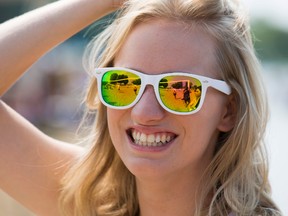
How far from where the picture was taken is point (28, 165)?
301 centimetres

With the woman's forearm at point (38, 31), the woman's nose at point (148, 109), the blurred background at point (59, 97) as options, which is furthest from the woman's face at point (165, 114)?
the blurred background at point (59, 97)

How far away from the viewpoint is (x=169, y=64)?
2580 millimetres

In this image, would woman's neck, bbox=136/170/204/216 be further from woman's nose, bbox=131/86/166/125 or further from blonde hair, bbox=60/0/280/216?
woman's nose, bbox=131/86/166/125

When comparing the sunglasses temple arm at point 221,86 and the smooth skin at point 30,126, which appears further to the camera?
the smooth skin at point 30,126

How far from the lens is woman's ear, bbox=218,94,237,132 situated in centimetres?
273

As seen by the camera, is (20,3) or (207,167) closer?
(207,167)

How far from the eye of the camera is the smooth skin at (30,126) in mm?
2994

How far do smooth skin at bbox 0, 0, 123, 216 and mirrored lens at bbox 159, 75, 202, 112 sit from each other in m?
0.62

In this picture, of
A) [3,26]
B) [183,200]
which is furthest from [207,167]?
[3,26]

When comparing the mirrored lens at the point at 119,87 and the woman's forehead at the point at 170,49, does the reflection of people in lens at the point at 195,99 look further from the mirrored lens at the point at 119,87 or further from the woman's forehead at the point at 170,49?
the mirrored lens at the point at 119,87

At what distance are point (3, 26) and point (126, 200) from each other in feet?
3.01

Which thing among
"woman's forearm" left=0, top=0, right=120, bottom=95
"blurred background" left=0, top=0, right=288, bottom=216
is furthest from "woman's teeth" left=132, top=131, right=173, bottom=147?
"blurred background" left=0, top=0, right=288, bottom=216

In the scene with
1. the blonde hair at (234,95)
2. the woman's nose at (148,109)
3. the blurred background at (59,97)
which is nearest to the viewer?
the woman's nose at (148,109)

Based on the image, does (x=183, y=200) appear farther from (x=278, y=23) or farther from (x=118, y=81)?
(x=278, y=23)
